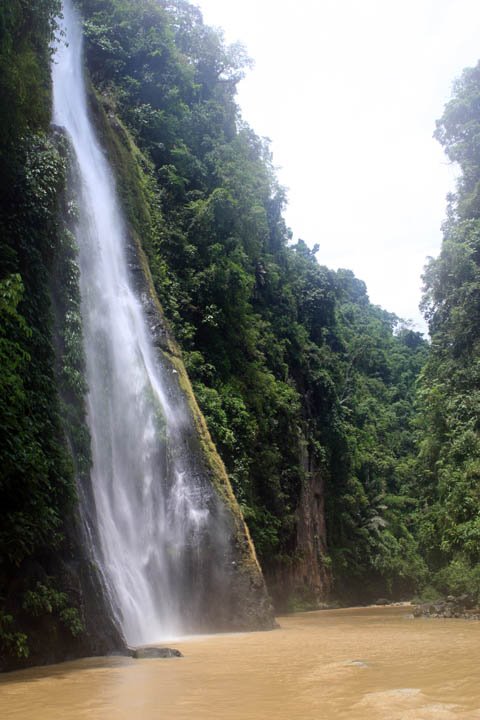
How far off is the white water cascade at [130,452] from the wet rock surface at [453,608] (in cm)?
722

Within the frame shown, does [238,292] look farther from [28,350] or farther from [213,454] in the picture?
[28,350]

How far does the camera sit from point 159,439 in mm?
14188

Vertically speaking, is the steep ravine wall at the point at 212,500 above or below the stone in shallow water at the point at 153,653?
above

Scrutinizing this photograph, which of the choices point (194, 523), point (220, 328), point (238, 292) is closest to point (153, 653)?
point (194, 523)

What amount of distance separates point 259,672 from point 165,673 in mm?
960

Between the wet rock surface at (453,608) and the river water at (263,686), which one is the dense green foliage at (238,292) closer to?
the wet rock surface at (453,608)

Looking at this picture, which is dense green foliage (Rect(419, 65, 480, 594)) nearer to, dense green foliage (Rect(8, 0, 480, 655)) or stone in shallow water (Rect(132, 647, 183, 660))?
dense green foliage (Rect(8, 0, 480, 655))

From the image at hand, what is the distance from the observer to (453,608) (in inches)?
693

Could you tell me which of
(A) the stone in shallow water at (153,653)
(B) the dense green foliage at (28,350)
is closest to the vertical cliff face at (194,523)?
(B) the dense green foliage at (28,350)

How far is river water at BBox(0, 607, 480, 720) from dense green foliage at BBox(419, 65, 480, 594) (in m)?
11.0

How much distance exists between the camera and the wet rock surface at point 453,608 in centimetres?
1705

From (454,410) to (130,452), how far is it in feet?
44.9

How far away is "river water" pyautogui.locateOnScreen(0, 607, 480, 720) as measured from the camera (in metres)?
4.55

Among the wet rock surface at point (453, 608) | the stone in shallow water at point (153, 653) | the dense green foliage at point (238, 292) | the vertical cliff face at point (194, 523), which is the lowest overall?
the wet rock surface at point (453, 608)
